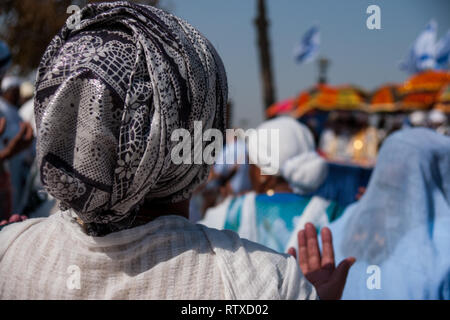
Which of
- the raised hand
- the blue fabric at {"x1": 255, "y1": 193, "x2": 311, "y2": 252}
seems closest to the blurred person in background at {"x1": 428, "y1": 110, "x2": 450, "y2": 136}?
the blue fabric at {"x1": 255, "y1": 193, "x2": 311, "y2": 252}

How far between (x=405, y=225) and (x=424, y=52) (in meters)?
9.39

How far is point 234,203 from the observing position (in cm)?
353

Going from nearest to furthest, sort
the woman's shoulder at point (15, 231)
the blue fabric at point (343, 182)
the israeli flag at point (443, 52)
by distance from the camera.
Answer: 1. the woman's shoulder at point (15, 231)
2. the blue fabric at point (343, 182)
3. the israeli flag at point (443, 52)

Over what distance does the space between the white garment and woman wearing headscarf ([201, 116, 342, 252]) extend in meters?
1.91

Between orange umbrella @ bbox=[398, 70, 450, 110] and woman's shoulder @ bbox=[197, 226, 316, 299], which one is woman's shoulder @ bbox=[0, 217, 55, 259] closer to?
woman's shoulder @ bbox=[197, 226, 316, 299]

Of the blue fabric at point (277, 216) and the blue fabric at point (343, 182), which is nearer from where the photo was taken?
the blue fabric at point (277, 216)

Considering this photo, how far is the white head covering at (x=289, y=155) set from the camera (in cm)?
347

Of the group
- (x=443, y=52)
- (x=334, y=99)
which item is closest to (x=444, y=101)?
(x=443, y=52)

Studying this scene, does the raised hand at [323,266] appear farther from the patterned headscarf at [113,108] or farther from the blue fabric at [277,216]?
the blue fabric at [277,216]

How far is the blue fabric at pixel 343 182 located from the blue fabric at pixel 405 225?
2.73 metres

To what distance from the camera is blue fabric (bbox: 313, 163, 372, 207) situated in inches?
212

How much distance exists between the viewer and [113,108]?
1114mm

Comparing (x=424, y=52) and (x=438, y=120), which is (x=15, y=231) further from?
(x=424, y=52)

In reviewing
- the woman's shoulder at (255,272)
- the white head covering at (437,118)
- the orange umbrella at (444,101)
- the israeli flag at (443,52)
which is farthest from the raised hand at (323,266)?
the israeli flag at (443,52)
